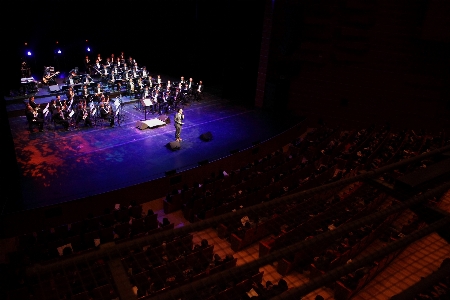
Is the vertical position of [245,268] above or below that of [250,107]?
above

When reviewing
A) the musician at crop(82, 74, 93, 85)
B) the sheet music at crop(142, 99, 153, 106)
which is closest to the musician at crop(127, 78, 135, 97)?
the musician at crop(82, 74, 93, 85)

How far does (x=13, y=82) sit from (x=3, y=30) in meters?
1.17

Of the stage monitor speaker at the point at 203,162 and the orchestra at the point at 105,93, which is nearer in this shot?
the stage monitor speaker at the point at 203,162

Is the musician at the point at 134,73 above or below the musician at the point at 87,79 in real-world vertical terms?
above

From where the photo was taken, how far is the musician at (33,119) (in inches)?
479

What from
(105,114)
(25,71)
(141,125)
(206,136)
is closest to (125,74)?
(105,114)

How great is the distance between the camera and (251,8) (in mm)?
16219

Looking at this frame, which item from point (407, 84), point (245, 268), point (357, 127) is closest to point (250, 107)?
point (357, 127)

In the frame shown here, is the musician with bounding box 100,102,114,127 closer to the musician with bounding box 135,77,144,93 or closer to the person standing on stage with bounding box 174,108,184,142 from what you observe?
the musician with bounding box 135,77,144,93

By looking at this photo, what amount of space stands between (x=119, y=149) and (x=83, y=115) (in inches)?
88.9

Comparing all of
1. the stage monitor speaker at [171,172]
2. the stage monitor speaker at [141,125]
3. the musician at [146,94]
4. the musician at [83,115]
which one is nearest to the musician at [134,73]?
the musician at [146,94]

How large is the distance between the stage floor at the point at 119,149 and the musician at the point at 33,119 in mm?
233

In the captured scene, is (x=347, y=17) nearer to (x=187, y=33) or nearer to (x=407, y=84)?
(x=407, y=84)

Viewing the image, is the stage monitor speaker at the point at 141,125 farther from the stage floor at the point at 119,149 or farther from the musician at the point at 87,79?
the musician at the point at 87,79
